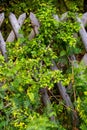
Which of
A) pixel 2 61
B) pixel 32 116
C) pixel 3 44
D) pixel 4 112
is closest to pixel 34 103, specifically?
pixel 32 116

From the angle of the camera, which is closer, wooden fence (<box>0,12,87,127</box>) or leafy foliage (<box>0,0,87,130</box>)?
leafy foliage (<box>0,0,87,130</box>)

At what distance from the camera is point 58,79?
3135 mm

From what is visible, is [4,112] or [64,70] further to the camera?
[64,70]

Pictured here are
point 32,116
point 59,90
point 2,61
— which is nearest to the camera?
point 32,116

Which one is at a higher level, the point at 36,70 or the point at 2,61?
the point at 2,61

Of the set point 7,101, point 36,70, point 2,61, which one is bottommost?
point 7,101

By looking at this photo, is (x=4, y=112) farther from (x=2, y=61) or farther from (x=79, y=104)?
(x=79, y=104)

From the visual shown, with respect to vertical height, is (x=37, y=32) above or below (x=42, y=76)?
above

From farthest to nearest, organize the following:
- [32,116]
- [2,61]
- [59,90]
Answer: [59,90], [2,61], [32,116]

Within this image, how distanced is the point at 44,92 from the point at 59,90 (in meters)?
0.18

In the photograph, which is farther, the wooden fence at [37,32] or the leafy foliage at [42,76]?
the wooden fence at [37,32]

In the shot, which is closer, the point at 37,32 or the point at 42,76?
the point at 42,76

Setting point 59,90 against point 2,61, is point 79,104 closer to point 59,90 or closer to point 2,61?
point 59,90

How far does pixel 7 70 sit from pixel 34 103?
0.45 metres
